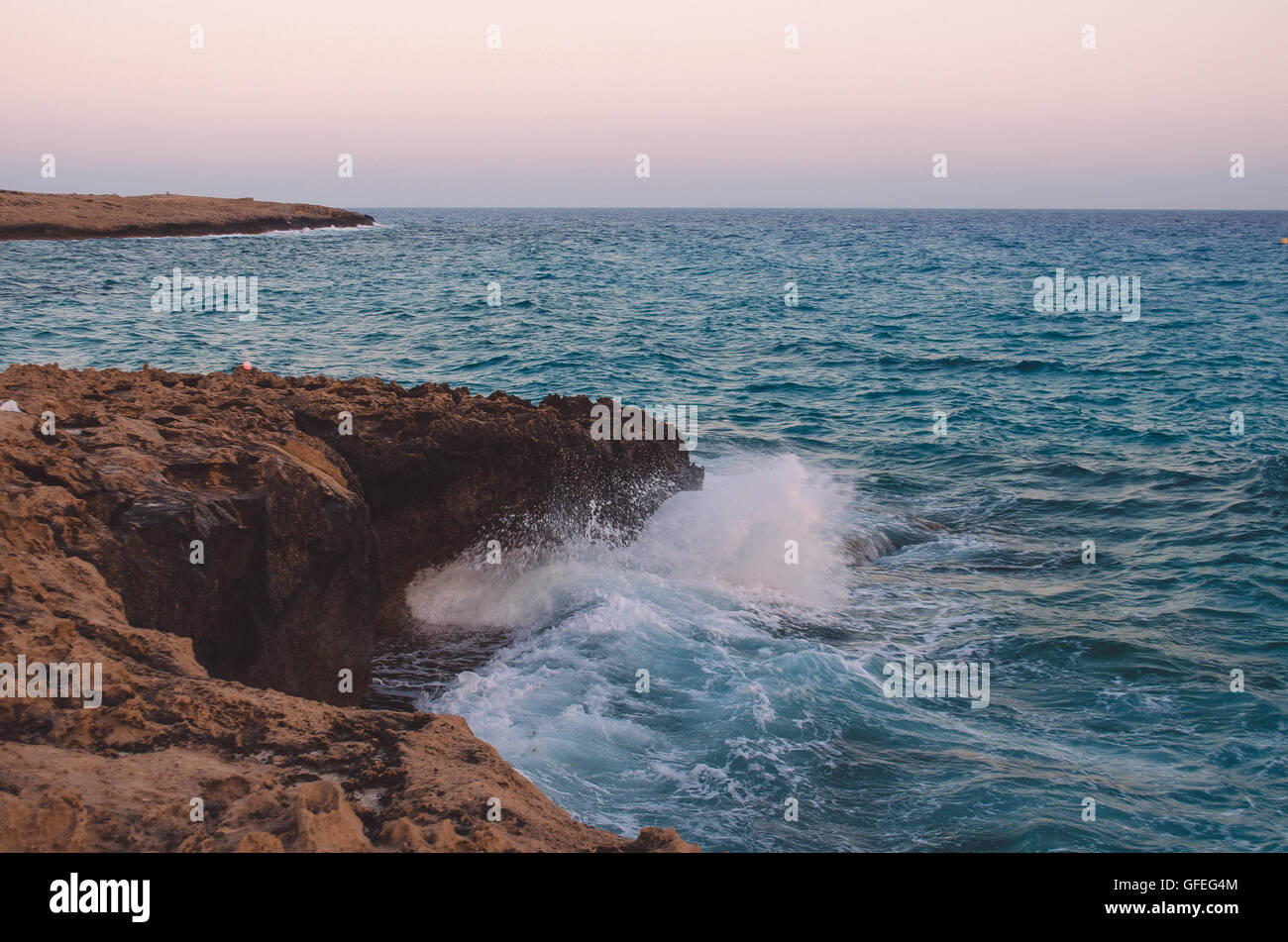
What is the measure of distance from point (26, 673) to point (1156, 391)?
2174cm

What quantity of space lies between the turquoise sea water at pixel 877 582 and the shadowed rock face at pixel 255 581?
84cm

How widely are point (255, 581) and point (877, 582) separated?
6983 mm

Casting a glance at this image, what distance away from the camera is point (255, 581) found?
684 cm

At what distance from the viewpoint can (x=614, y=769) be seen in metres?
6.79

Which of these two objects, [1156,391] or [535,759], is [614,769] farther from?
[1156,391]

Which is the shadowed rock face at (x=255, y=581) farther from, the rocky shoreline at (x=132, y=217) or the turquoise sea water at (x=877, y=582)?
the rocky shoreline at (x=132, y=217)

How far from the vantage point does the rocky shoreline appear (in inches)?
2072

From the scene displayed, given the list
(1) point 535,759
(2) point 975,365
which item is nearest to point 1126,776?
(1) point 535,759

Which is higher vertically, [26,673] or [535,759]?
[26,673]

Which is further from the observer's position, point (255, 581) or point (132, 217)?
point (132, 217)

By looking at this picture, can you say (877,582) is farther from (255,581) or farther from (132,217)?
(132,217)

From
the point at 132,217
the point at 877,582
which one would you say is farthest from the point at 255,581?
the point at 132,217

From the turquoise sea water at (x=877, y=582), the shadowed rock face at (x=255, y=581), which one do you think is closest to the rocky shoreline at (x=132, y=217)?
the turquoise sea water at (x=877, y=582)

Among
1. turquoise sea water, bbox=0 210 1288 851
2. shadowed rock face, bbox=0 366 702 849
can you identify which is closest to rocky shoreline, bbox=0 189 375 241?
turquoise sea water, bbox=0 210 1288 851
